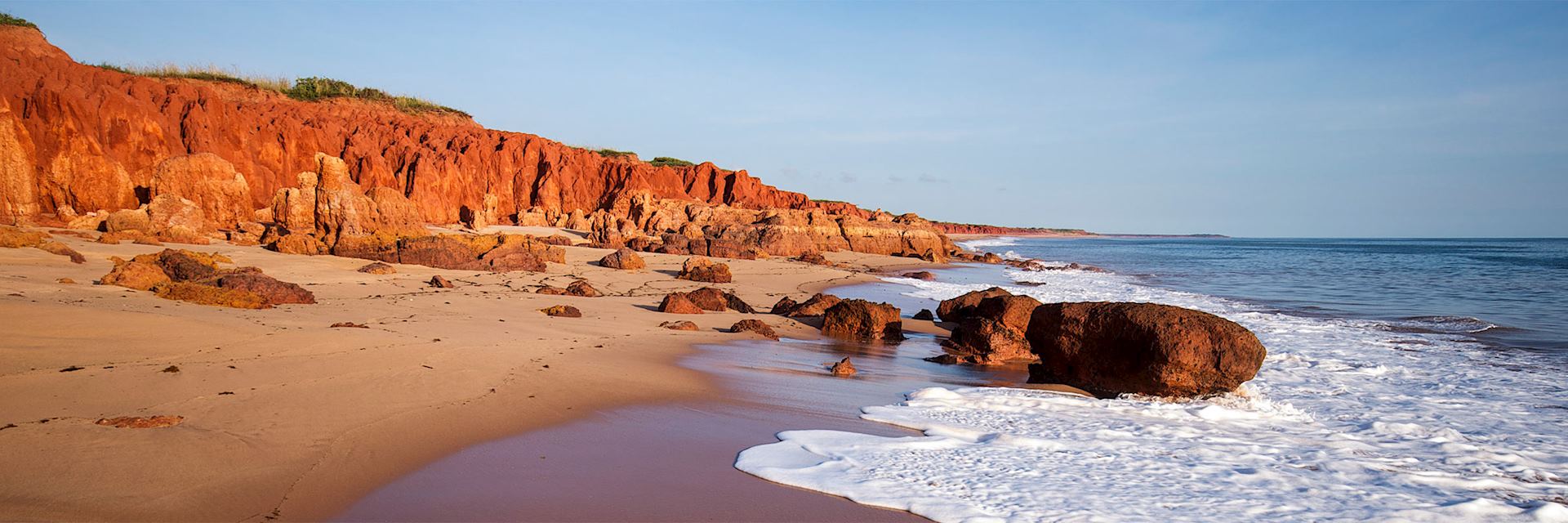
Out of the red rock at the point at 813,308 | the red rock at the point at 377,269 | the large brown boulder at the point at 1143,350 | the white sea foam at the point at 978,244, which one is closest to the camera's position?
the large brown boulder at the point at 1143,350

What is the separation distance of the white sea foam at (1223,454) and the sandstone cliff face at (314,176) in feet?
45.8

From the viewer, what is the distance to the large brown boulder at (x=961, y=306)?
10945 mm

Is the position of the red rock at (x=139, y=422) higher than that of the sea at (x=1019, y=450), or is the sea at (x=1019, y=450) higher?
the red rock at (x=139, y=422)

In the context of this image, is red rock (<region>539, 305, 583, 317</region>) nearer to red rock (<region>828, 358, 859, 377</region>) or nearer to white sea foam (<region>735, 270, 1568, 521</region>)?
red rock (<region>828, 358, 859, 377</region>)

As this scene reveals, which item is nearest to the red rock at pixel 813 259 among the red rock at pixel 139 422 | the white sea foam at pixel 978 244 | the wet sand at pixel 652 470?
the wet sand at pixel 652 470

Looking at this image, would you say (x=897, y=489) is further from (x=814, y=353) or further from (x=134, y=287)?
(x=134, y=287)

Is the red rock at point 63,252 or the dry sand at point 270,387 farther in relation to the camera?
the red rock at point 63,252

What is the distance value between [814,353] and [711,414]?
124 inches

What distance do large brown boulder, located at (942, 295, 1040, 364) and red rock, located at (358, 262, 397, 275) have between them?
30.3 feet

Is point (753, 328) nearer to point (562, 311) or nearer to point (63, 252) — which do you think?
point (562, 311)

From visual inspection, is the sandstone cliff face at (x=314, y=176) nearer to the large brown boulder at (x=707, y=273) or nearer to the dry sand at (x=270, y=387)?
the large brown boulder at (x=707, y=273)

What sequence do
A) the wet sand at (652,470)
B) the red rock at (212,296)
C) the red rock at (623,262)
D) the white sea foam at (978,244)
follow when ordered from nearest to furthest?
the wet sand at (652,470) → the red rock at (212,296) → the red rock at (623,262) → the white sea foam at (978,244)

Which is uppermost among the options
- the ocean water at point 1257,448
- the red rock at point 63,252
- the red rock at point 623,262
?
the red rock at point 63,252

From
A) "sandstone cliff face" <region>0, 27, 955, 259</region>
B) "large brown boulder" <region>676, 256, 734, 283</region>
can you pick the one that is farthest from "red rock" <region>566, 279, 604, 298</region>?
Answer: "sandstone cliff face" <region>0, 27, 955, 259</region>
